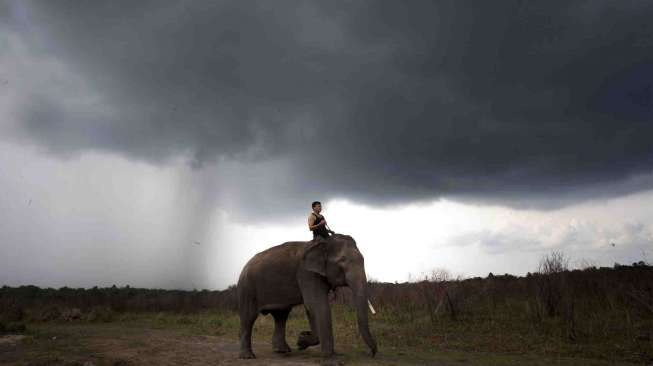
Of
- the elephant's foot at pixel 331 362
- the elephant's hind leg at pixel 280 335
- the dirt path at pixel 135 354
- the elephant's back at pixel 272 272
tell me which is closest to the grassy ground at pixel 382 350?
the dirt path at pixel 135 354

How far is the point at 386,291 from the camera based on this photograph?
28359 millimetres

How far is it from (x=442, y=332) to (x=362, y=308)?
809cm

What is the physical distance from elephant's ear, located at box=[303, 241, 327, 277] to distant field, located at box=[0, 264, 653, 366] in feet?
6.35

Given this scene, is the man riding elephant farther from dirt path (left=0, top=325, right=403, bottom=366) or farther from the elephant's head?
dirt path (left=0, top=325, right=403, bottom=366)

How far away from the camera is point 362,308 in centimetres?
944

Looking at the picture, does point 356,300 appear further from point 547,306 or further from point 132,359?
point 547,306

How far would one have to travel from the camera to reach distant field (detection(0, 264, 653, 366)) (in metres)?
11.1

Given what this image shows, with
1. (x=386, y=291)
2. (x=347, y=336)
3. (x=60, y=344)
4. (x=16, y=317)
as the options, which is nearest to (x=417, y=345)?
(x=347, y=336)

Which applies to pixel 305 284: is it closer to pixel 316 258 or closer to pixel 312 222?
A: pixel 316 258

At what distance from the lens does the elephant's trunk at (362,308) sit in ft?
30.9

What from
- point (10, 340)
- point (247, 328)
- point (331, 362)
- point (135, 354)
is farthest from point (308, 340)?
point (10, 340)

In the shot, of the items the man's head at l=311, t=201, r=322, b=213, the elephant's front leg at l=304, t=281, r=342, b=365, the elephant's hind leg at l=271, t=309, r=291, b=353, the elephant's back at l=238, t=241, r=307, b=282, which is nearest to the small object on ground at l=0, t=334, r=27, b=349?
the elephant's back at l=238, t=241, r=307, b=282

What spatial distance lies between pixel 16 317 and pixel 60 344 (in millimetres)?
12808

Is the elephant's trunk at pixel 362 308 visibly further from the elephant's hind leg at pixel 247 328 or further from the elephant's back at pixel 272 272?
the elephant's hind leg at pixel 247 328
